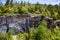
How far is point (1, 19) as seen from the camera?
121 feet

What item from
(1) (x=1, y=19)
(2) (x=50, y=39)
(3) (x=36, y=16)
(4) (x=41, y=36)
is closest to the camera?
(4) (x=41, y=36)

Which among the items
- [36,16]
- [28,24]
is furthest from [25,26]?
[36,16]

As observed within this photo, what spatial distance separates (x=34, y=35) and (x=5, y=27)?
13092mm

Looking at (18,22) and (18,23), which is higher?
(18,22)

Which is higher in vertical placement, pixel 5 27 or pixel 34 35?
pixel 34 35

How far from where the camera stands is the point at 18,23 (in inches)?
1490

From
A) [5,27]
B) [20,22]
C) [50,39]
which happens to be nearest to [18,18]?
[20,22]

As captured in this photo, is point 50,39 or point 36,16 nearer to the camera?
point 50,39

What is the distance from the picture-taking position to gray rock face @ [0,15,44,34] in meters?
36.8

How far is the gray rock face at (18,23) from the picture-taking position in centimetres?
3684

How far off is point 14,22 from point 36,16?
5.23m

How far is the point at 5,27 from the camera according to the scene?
121 ft

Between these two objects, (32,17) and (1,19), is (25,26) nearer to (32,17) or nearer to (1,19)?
(32,17)

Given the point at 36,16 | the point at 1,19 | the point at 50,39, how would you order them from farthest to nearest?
1. the point at 36,16
2. the point at 1,19
3. the point at 50,39
